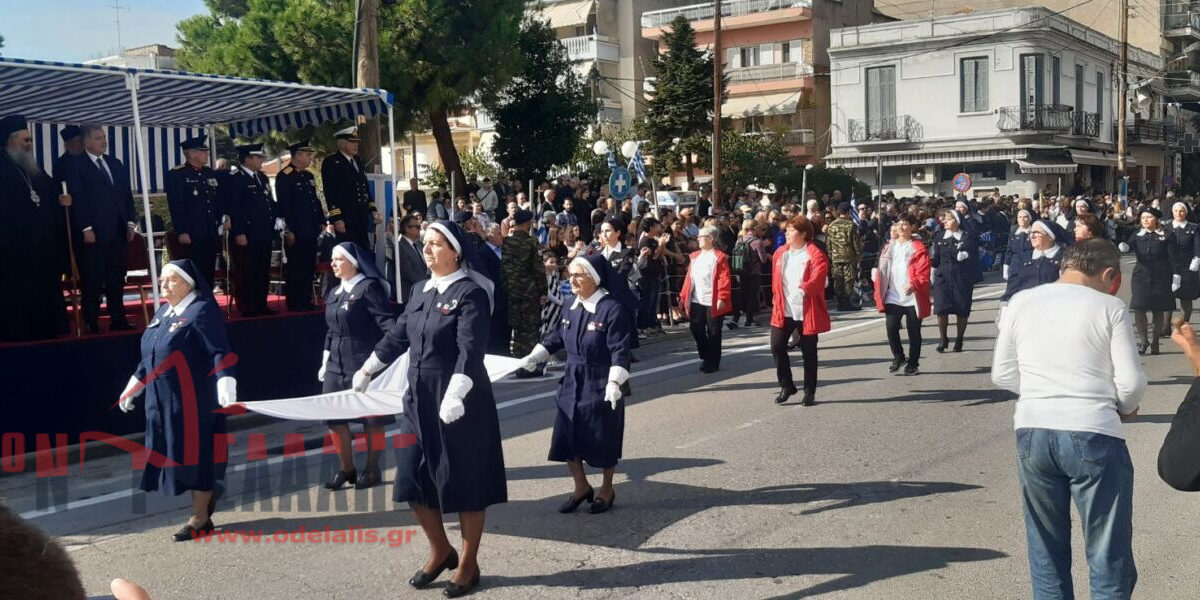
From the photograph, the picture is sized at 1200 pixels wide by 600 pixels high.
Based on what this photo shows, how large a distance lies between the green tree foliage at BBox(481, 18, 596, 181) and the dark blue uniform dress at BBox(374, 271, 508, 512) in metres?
26.9

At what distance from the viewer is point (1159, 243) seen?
13711 mm

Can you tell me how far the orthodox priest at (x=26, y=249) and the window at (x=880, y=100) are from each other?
41869 mm

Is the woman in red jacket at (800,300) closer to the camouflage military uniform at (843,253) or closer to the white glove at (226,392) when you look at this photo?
the white glove at (226,392)

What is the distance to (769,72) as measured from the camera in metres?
51.3

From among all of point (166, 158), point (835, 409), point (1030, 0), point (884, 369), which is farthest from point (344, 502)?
point (1030, 0)

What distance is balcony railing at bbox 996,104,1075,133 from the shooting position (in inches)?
1753

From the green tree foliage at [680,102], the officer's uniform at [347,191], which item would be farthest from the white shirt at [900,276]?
the green tree foliage at [680,102]

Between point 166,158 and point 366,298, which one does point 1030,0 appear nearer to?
point 166,158

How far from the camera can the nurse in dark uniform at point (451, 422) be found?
5.80 m

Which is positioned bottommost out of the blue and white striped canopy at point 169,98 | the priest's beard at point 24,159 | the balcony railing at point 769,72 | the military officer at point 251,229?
the military officer at point 251,229

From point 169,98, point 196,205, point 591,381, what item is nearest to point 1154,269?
point 591,381

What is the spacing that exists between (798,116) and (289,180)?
41.1 m

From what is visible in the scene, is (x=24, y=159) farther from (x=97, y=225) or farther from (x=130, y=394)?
(x=130, y=394)

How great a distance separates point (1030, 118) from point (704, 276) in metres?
36.4
